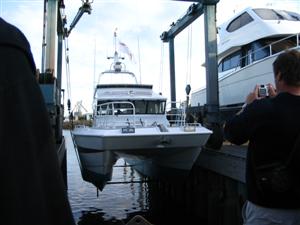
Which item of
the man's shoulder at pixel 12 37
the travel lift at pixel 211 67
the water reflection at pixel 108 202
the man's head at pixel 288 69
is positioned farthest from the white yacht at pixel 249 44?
the man's shoulder at pixel 12 37

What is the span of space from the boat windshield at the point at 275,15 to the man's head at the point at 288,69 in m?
15.8

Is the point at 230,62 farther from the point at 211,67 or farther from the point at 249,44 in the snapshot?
the point at 211,67

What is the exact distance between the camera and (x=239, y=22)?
19562 mm

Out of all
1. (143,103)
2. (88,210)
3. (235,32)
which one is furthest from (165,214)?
(235,32)

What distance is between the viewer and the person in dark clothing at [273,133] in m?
2.86

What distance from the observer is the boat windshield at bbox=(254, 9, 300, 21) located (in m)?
18.1

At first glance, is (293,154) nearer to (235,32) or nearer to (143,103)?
(143,103)

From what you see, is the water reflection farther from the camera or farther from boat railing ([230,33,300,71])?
the camera

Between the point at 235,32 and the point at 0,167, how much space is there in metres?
19.2

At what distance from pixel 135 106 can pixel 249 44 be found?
21.1 ft

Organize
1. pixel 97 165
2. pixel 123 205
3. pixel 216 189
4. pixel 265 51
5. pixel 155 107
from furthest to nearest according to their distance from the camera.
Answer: pixel 123 205 < pixel 265 51 < pixel 155 107 < pixel 97 165 < pixel 216 189

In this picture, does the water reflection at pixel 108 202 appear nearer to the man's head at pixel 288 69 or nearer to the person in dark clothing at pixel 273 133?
the person in dark clothing at pixel 273 133

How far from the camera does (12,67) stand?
1091 mm

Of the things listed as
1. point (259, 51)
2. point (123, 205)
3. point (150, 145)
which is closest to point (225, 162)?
point (150, 145)
